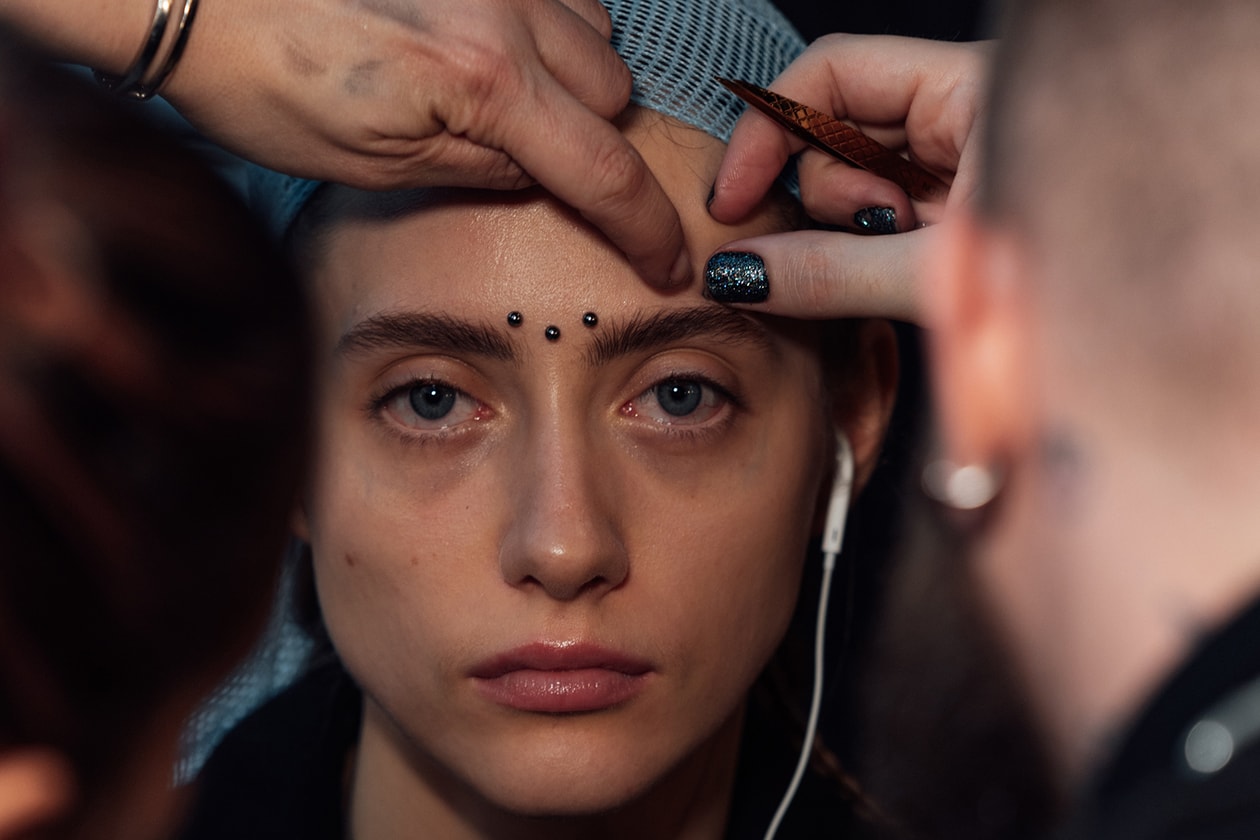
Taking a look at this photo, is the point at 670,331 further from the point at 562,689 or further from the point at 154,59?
the point at 154,59

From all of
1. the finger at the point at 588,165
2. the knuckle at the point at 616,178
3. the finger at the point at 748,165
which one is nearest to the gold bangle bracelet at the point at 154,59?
the finger at the point at 588,165

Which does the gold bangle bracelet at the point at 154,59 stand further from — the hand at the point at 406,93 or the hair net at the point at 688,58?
the hair net at the point at 688,58

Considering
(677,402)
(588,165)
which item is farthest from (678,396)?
(588,165)

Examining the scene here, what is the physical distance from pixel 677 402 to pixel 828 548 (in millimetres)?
354

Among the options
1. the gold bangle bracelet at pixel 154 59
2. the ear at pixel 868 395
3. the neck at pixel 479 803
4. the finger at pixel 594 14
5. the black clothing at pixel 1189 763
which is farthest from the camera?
the ear at pixel 868 395

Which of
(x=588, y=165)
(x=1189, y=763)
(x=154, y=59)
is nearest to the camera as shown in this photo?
(x=1189, y=763)

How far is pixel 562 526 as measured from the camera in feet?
6.11

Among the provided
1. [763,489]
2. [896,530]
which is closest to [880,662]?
[896,530]

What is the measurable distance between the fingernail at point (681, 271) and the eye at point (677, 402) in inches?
5.8

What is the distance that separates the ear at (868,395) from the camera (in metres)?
2.36

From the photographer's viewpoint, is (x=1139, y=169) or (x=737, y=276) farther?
(x=737, y=276)

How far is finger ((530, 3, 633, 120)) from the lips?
2.25ft

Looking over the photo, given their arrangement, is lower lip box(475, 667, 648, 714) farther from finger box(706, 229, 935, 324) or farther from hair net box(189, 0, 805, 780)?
hair net box(189, 0, 805, 780)

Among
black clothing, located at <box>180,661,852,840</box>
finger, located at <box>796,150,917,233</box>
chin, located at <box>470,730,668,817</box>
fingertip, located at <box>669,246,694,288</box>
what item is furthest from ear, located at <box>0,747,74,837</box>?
black clothing, located at <box>180,661,852,840</box>
